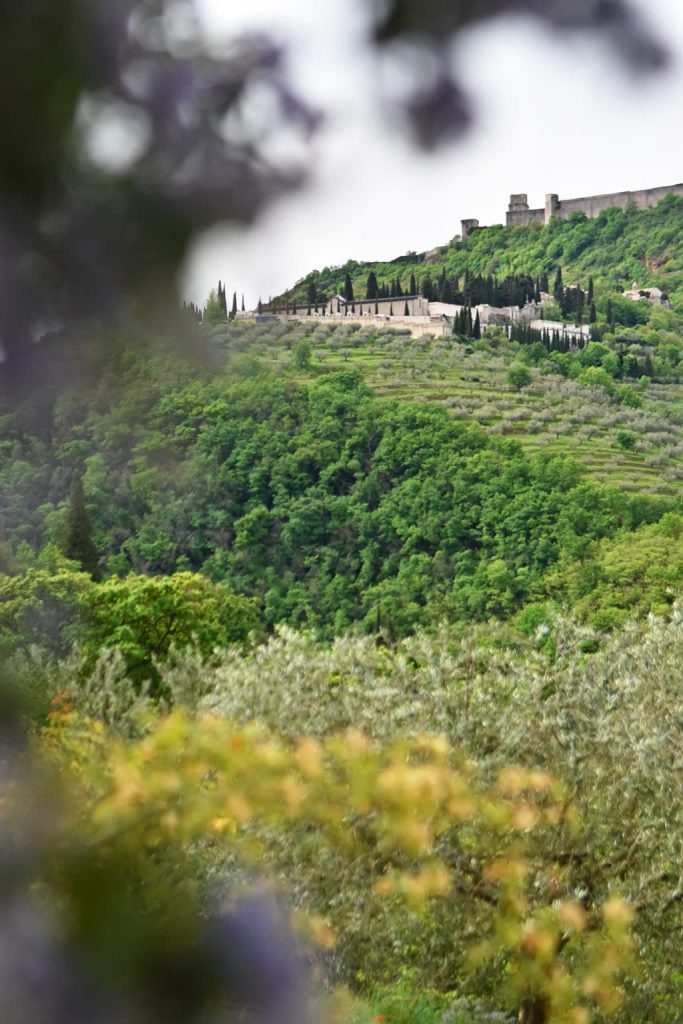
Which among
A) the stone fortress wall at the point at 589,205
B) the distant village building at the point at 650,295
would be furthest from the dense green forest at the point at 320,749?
the stone fortress wall at the point at 589,205

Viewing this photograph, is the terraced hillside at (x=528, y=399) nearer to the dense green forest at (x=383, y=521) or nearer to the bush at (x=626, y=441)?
the bush at (x=626, y=441)

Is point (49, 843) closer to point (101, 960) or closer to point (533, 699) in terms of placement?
point (101, 960)

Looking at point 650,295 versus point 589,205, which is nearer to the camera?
point 650,295

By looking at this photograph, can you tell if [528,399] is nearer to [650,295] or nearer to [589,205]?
[650,295]

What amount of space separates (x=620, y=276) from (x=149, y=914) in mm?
117231

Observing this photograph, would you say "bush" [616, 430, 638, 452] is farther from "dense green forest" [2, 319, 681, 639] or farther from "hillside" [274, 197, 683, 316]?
"hillside" [274, 197, 683, 316]

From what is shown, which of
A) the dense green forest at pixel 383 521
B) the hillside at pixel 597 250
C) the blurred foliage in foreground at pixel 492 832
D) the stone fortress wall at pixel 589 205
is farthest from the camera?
the stone fortress wall at pixel 589 205

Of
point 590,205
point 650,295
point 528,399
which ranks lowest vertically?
point 528,399

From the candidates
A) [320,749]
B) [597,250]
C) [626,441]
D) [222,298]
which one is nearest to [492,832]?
[320,749]

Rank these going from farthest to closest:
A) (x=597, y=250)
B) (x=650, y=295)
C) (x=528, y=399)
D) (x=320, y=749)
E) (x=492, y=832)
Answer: (x=597, y=250), (x=650, y=295), (x=528, y=399), (x=492, y=832), (x=320, y=749)

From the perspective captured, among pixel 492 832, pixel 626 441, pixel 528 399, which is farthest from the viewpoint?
pixel 528 399

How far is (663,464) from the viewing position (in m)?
53.9

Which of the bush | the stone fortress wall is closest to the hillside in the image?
the stone fortress wall

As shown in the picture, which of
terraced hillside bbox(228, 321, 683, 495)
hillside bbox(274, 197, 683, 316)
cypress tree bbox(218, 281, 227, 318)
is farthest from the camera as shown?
hillside bbox(274, 197, 683, 316)
